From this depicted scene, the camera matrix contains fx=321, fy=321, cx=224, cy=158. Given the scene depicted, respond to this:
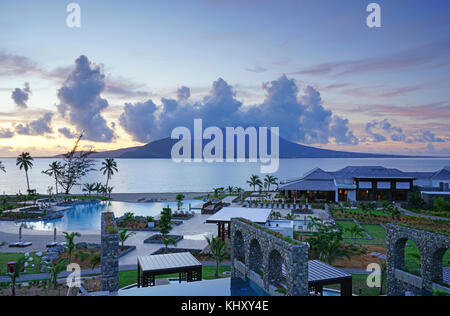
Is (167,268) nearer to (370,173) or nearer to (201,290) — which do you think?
(201,290)

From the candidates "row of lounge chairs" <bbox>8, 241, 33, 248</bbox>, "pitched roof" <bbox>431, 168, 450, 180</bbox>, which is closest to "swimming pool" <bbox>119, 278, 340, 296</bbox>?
"row of lounge chairs" <bbox>8, 241, 33, 248</bbox>

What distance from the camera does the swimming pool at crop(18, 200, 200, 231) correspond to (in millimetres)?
29984

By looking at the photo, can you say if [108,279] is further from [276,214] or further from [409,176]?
[409,176]

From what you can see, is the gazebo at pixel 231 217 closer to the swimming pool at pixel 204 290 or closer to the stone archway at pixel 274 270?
the swimming pool at pixel 204 290

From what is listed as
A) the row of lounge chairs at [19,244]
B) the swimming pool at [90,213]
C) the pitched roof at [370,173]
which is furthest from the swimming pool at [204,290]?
the pitched roof at [370,173]

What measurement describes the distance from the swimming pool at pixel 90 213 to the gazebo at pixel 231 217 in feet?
41.9

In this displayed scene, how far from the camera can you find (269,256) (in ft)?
40.1

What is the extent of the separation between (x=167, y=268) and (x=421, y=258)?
34.0ft

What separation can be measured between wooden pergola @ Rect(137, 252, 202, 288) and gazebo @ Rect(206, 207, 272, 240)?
6486mm

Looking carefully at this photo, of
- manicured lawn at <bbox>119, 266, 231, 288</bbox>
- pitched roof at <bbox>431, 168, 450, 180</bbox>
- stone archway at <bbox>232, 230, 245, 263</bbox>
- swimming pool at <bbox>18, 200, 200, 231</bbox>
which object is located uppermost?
pitched roof at <bbox>431, 168, 450, 180</bbox>

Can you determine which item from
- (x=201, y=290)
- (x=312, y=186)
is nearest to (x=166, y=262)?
(x=201, y=290)

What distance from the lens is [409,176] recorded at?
4528 centimetres

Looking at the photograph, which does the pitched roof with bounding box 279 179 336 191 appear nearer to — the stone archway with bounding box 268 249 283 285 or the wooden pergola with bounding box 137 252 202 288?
the wooden pergola with bounding box 137 252 202 288
